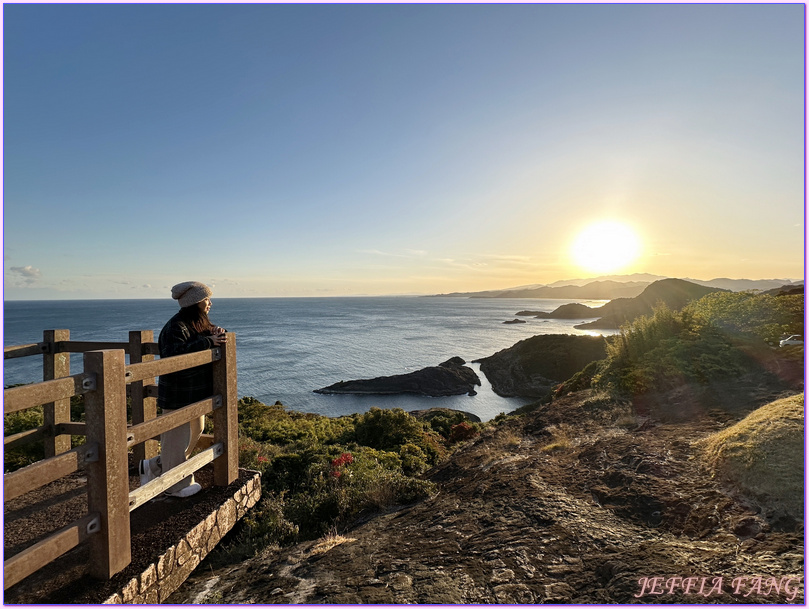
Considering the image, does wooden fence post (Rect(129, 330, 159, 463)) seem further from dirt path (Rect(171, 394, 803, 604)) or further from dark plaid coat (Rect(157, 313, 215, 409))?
dirt path (Rect(171, 394, 803, 604))

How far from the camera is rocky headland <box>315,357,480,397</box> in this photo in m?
39.7

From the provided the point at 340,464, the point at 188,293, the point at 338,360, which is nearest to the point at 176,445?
the point at 188,293

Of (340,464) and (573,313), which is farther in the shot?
(573,313)

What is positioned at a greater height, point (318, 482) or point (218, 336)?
point (218, 336)

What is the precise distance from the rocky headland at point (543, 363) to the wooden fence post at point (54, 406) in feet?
109

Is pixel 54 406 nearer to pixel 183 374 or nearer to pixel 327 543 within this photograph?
pixel 183 374

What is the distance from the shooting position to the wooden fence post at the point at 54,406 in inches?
183

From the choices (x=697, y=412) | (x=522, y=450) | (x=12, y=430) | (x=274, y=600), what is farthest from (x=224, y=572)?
(x=697, y=412)

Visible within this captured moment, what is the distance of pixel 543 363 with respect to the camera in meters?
38.2

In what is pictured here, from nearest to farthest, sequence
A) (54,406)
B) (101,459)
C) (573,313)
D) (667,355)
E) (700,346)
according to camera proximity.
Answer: (101,459), (54,406), (700,346), (667,355), (573,313)

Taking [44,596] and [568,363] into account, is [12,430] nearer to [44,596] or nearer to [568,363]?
[44,596]

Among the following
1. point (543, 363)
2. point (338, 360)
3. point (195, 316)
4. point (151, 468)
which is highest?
point (195, 316)

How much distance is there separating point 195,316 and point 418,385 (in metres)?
37.5

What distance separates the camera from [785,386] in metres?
7.77
